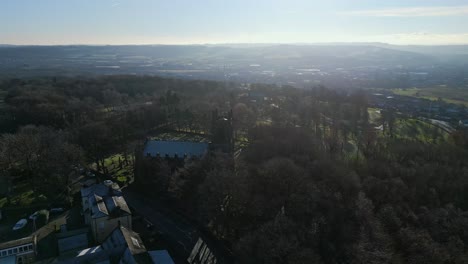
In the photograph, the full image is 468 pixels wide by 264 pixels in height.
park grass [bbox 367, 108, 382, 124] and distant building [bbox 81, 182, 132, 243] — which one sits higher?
distant building [bbox 81, 182, 132, 243]

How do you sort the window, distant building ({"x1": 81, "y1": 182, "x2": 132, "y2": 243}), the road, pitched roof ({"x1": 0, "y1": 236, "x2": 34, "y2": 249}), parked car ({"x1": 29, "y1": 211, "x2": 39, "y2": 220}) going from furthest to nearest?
parked car ({"x1": 29, "y1": 211, "x2": 39, "y2": 220})
the road
distant building ({"x1": 81, "y1": 182, "x2": 132, "y2": 243})
pitched roof ({"x1": 0, "y1": 236, "x2": 34, "y2": 249})
the window

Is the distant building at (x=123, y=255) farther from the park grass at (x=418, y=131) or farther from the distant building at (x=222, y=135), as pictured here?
the park grass at (x=418, y=131)

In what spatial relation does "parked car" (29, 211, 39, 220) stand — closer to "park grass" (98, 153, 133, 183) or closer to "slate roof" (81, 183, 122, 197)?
"slate roof" (81, 183, 122, 197)

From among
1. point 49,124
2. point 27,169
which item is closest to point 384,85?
point 49,124

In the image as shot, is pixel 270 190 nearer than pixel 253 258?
No

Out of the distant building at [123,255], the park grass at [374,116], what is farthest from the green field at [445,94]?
the distant building at [123,255]

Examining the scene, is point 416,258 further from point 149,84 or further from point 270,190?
point 149,84

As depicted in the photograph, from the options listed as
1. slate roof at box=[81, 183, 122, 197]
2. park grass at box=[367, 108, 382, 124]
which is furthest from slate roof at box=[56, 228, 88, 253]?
park grass at box=[367, 108, 382, 124]
